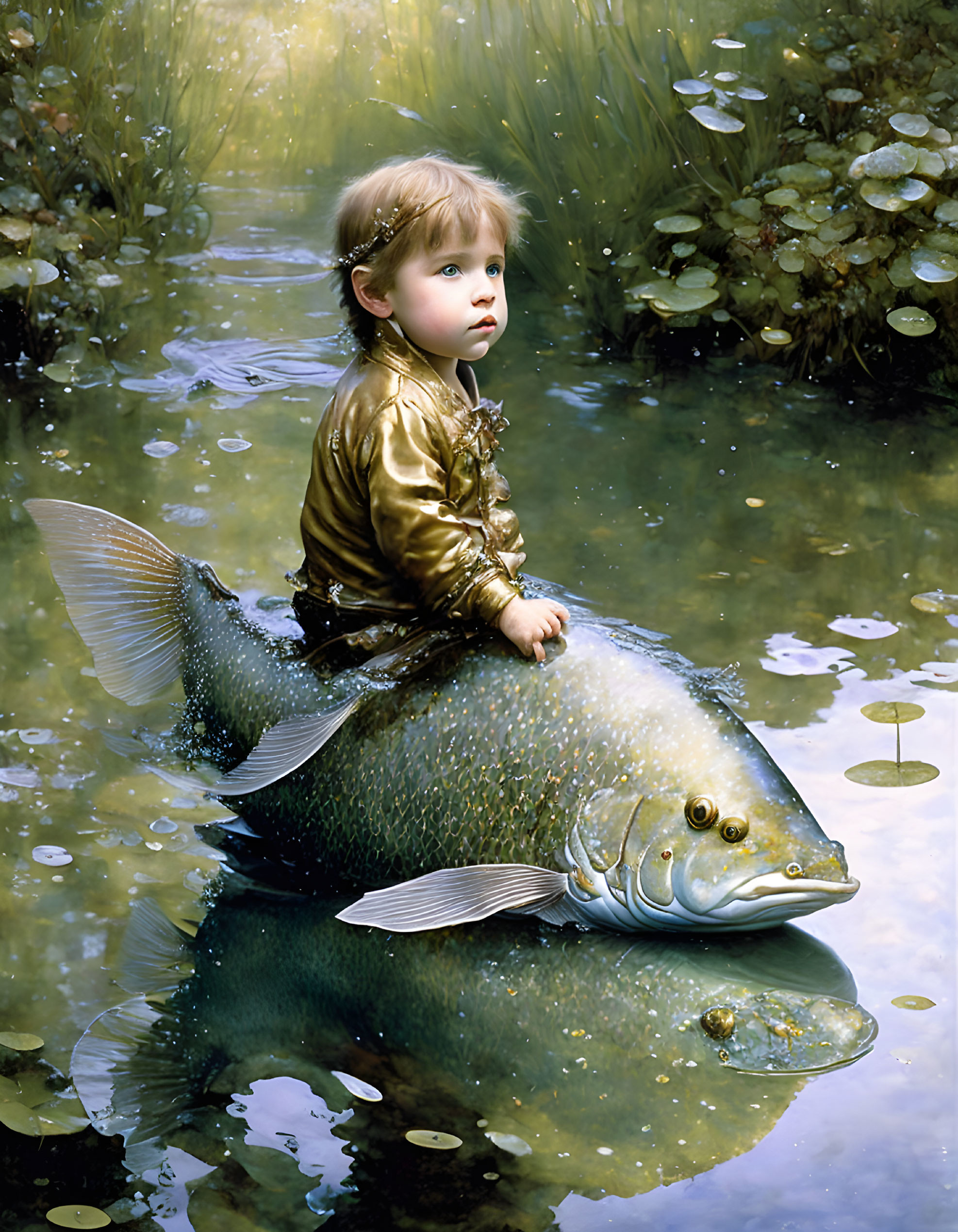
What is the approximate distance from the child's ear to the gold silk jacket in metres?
0.02

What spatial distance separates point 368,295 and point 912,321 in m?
2.15

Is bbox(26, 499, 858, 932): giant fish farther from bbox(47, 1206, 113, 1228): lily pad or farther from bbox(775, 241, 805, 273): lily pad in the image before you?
bbox(775, 241, 805, 273): lily pad

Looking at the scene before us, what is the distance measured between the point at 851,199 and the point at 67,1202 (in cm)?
344

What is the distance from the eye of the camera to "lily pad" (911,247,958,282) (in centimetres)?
393

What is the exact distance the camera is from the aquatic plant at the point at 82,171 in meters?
4.21

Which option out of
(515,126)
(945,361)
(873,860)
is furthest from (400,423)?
(515,126)

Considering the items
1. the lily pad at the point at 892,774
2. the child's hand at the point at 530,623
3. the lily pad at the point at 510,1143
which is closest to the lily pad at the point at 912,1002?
the lily pad at the point at 892,774

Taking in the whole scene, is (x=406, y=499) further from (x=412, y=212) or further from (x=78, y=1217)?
(x=78, y=1217)

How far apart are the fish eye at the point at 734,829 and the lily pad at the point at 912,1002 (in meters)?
0.34

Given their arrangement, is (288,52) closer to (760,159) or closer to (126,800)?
(760,159)

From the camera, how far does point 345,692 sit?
2.35 metres

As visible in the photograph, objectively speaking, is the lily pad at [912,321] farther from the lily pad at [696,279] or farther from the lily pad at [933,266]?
the lily pad at [696,279]

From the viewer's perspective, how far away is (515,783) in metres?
2.18

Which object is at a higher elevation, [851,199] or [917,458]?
[851,199]
